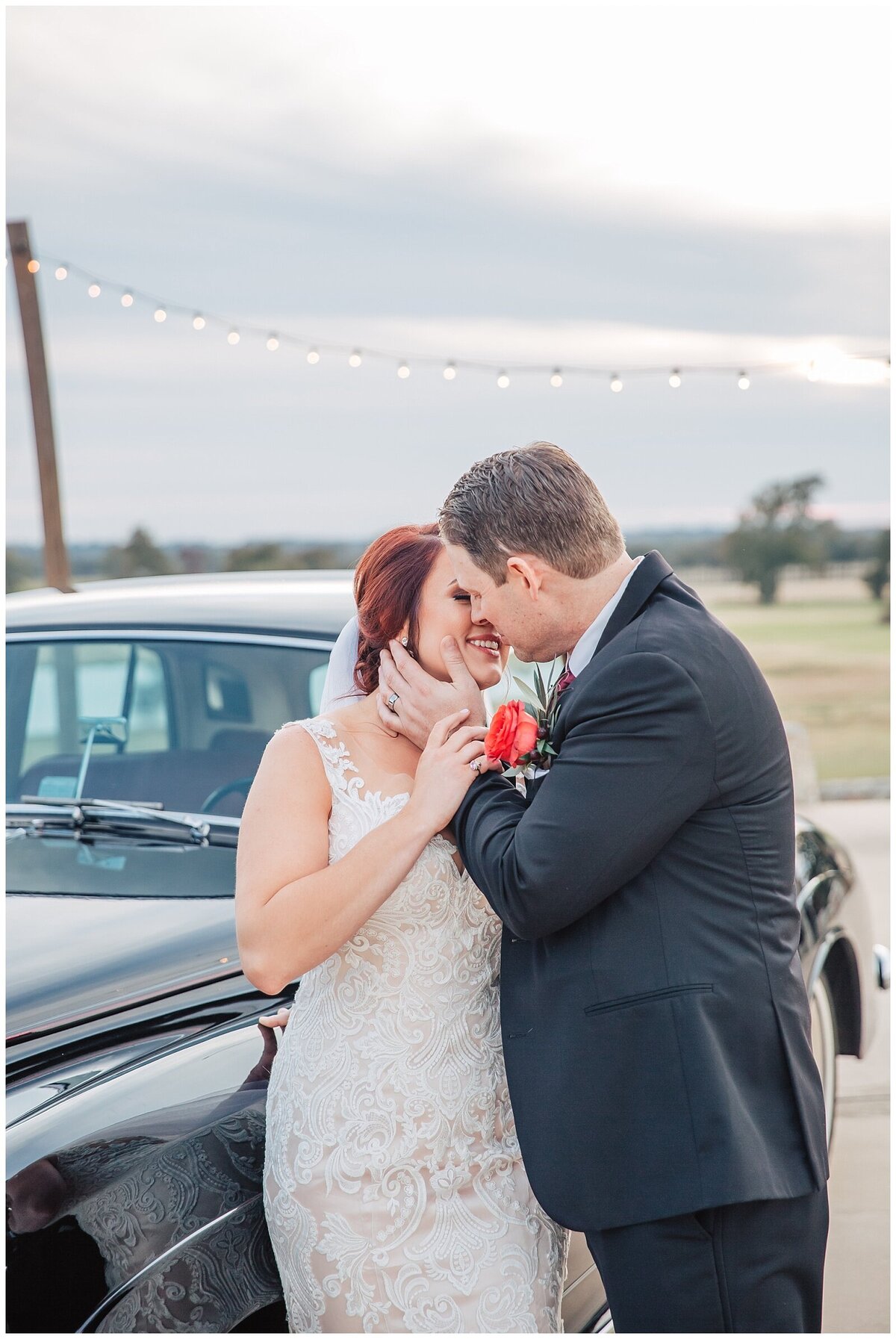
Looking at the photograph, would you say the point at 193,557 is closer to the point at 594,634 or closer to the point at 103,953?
the point at 103,953

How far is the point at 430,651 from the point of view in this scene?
213cm

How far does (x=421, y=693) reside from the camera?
2029mm

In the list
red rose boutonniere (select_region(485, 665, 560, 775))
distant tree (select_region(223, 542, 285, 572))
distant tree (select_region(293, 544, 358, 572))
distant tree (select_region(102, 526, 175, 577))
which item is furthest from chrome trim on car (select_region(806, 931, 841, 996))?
distant tree (select_region(102, 526, 175, 577))

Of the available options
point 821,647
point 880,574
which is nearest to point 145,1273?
point 821,647

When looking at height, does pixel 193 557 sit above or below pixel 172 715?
below

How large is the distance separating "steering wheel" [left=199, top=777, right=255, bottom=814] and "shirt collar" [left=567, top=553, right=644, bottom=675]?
1388mm

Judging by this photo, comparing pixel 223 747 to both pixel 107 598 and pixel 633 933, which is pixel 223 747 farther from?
pixel 633 933

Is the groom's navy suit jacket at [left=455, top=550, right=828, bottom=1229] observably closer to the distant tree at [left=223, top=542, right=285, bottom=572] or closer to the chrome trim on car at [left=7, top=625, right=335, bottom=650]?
the chrome trim on car at [left=7, top=625, right=335, bottom=650]

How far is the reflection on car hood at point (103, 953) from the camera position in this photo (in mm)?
2191

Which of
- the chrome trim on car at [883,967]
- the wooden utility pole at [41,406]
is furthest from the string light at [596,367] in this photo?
the chrome trim on car at [883,967]

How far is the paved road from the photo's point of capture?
3078 millimetres

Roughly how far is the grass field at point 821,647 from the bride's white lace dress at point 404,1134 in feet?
58.0

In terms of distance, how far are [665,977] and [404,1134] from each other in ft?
1.71

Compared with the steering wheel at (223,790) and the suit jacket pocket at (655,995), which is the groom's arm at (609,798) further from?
the steering wheel at (223,790)
